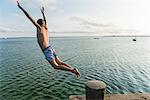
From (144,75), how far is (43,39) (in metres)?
21.2

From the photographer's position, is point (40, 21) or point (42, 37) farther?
point (42, 37)

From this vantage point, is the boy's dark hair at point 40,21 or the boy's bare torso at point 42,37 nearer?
the boy's dark hair at point 40,21

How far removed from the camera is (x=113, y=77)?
22.7m

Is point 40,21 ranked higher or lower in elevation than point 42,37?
higher

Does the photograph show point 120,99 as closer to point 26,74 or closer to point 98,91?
point 98,91

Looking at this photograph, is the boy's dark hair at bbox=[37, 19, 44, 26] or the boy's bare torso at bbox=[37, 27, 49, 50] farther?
the boy's bare torso at bbox=[37, 27, 49, 50]

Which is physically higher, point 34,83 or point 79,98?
point 79,98

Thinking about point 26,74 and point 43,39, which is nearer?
point 43,39

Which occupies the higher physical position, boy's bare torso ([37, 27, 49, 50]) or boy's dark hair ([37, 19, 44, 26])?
boy's dark hair ([37, 19, 44, 26])

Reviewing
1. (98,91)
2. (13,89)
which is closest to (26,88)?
(13,89)

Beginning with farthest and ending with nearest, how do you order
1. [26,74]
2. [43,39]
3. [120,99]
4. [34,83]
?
[26,74] < [34,83] < [120,99] < [43,39]

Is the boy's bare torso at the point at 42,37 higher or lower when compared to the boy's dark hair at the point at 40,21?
lower

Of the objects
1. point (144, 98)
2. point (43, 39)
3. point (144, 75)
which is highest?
point (43, 39)

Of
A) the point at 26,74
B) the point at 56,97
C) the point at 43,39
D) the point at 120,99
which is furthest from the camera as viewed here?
the point at 26,74
